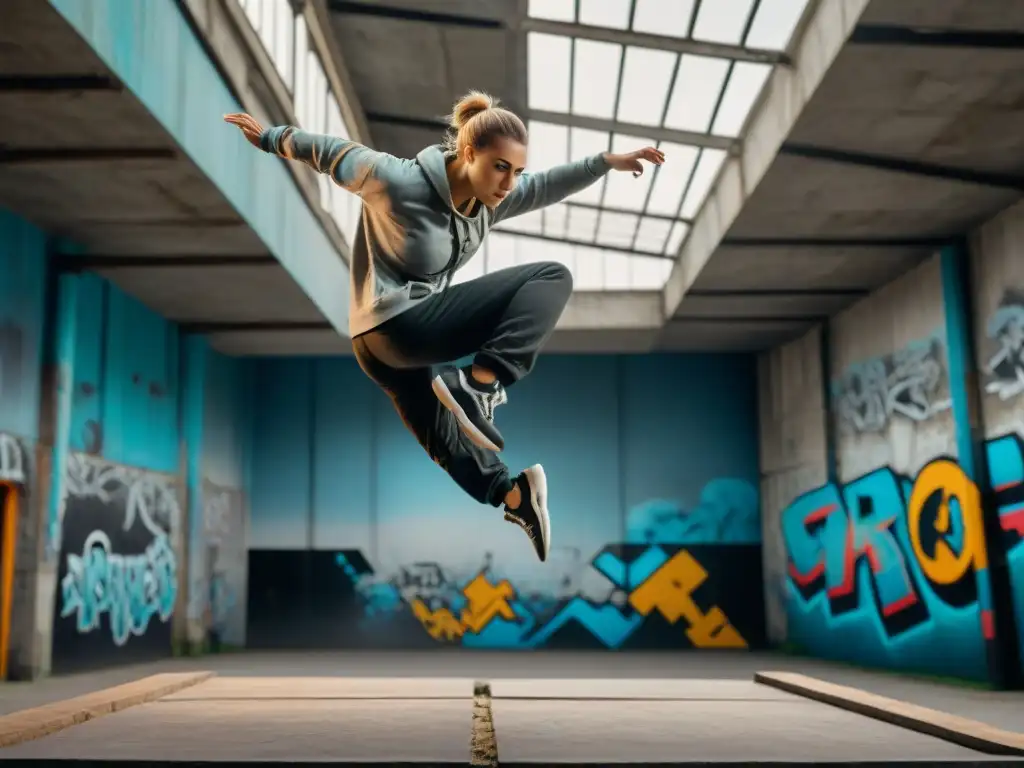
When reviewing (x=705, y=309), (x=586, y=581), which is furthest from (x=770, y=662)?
(x=705, y=309)

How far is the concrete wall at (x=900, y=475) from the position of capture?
1126cm

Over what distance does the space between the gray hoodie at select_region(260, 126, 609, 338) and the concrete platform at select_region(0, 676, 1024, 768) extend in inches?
95.2

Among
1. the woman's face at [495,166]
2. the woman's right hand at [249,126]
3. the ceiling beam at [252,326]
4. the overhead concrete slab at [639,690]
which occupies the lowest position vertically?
the overhead concrete slab at [639,690]

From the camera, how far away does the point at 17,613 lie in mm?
11234

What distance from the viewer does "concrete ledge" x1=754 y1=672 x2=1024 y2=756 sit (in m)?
5.46

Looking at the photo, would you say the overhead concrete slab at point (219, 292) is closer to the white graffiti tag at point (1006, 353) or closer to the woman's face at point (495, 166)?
the white graffiti tag at point (1006, 353)

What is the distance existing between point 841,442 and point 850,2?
8.79 metres

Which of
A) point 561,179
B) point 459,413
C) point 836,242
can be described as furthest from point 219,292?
point 459,413

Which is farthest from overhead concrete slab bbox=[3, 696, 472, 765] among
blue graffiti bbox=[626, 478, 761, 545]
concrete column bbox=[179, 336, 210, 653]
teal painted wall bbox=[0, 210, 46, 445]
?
blue graffiti bbox=[626, 478, 761, 545]

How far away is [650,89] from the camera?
1199cm

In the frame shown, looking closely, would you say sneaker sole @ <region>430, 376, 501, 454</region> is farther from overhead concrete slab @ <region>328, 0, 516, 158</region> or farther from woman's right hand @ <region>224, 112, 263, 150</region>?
overhead concrete slab @ <region>328, 0, 516, 158</region>

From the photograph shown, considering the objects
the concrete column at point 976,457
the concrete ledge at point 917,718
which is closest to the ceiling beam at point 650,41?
the concrete column at point 976,457

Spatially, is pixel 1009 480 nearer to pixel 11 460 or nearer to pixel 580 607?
pixel 580 607

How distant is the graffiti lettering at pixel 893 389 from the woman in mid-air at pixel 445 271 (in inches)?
381
